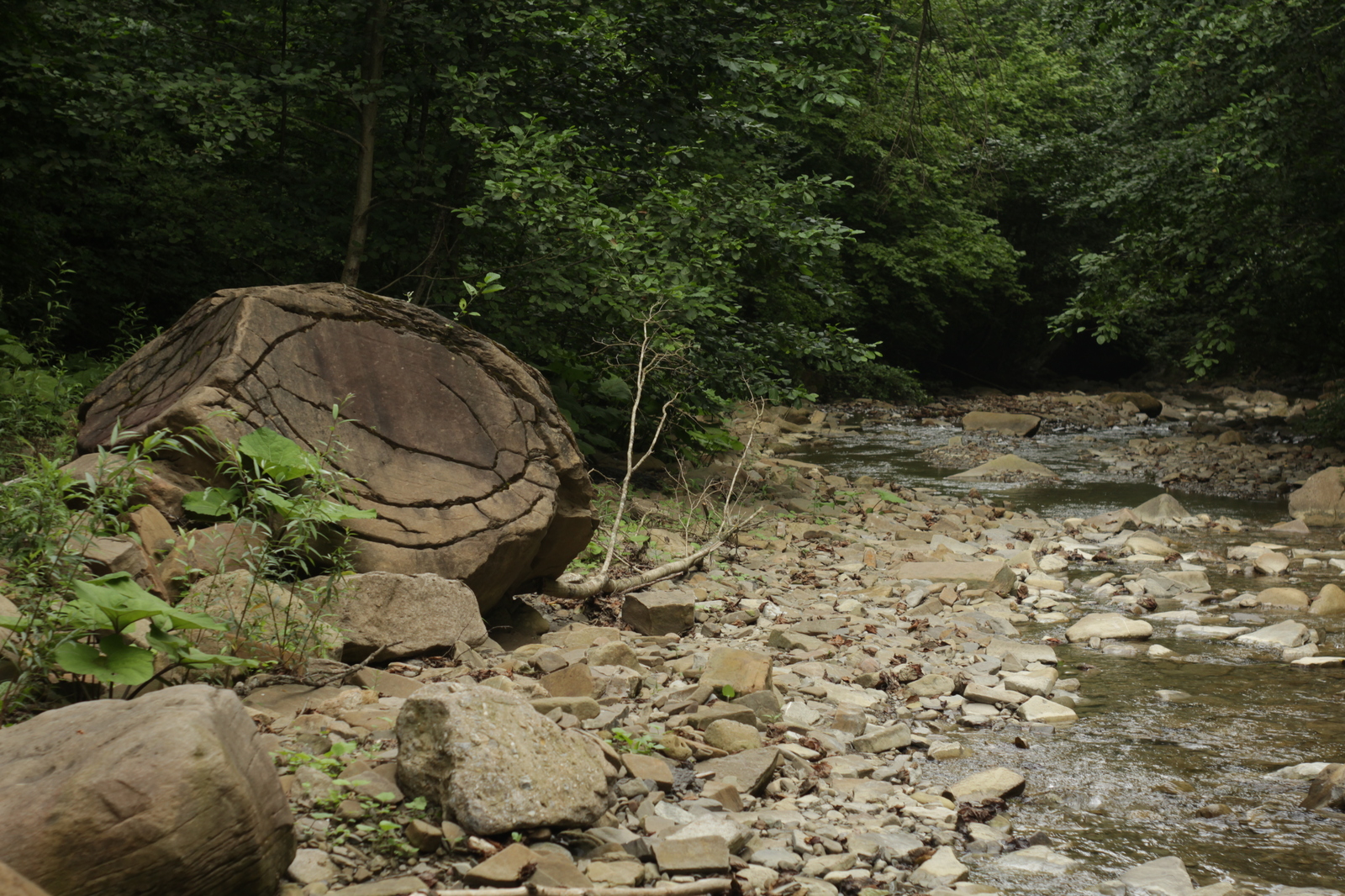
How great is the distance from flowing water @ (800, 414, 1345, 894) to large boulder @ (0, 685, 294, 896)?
6.72 ft

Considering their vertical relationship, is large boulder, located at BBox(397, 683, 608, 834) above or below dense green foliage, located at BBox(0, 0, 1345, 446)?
below

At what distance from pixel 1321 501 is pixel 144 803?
11.2m

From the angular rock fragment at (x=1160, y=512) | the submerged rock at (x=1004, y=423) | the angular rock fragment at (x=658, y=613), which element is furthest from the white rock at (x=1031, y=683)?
the submerged rock at (x=1004, y=423)

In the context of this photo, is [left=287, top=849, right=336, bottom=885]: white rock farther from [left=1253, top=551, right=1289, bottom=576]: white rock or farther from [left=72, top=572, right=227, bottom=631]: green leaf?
[left=1253, top=551, right=1289, bottom=576]: white rock

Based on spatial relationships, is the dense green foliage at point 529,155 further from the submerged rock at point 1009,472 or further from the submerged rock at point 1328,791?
the submerged rock at point 1328,791

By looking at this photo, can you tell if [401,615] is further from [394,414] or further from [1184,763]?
[1184,763]

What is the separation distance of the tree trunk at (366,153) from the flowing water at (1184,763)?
5267 mm

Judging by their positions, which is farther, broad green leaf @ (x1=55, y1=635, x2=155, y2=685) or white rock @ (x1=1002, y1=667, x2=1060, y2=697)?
white rock @ (x1=1002, y1=667, x2=1060, y2=697)

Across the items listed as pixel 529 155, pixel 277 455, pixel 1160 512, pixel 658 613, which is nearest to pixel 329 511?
pixel 277 455

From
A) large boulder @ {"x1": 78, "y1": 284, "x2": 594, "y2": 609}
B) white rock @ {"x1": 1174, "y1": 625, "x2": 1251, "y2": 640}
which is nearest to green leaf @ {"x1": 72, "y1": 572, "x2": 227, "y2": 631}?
large boulder @ {"x1": 78, "y1": 284, "x2": 594, "y2": 609}

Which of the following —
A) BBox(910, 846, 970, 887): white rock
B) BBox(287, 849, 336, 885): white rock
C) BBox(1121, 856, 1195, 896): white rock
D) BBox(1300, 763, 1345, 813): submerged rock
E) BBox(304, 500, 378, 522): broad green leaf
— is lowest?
BBox(910, 846, 970, 887): white rock

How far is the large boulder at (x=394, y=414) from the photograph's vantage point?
4.13 metres

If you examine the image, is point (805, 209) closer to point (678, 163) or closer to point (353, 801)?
point (678, 163)

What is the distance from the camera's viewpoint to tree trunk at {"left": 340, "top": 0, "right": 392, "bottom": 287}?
7.04m
